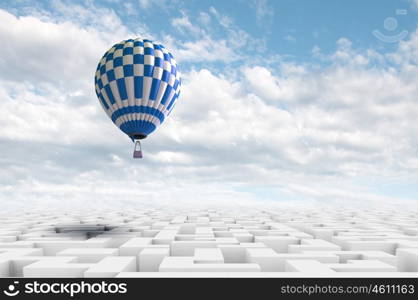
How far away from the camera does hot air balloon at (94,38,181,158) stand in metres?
25.6

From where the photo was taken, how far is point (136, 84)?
1002 inches

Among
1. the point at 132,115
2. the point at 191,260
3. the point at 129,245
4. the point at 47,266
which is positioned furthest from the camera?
the point at 132,115

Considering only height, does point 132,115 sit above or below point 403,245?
above

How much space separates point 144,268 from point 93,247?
395 centimetres

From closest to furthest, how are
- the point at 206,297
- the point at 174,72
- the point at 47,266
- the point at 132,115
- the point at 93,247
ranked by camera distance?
the point at 206,297, the point at 47,266, the point at 93,247, the point at 132,115, the point at 174,72

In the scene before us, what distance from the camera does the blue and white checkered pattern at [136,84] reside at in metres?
25.6

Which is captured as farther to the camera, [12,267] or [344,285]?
[12,267]

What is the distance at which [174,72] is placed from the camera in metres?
28.2

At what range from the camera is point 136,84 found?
1002 inches

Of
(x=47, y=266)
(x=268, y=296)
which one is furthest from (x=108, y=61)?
(x=268, y=296)

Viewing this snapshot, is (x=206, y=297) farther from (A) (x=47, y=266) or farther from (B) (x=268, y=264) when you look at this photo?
(A) (x=47, y=266)

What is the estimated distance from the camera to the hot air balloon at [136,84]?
83.9 feet

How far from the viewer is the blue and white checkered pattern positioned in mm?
25562

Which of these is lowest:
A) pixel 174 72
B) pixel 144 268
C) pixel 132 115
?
pixel 144 268
